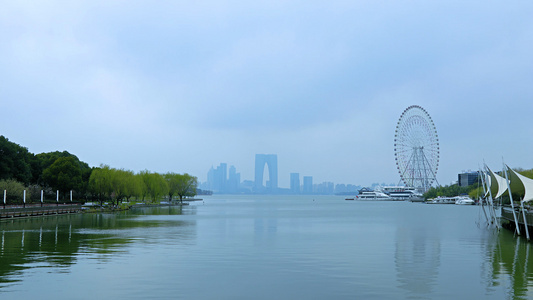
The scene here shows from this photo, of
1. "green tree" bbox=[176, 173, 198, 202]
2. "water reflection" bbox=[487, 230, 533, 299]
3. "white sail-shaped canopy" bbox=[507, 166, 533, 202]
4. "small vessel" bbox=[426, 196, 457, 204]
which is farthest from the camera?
"small vessel" bbox=[426, 196, 457, 204]

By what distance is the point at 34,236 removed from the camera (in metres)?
38.4

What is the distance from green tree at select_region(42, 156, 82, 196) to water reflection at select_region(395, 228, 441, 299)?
66722 millimetres

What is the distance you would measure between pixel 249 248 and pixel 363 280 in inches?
499

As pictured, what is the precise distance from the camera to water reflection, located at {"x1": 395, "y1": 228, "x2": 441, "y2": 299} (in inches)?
739

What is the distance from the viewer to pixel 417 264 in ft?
82.3

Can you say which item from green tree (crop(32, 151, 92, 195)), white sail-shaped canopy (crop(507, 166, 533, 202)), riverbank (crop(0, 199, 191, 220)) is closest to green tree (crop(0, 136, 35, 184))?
green tree (crop(32, 151, 92, 195))

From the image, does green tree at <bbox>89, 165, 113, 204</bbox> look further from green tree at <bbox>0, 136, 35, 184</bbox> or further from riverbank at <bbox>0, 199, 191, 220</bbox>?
green tree at <bbox>0, 136, 35, 184</bbox>

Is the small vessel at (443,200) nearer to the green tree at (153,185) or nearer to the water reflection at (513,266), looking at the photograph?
the green tree at (153,185)

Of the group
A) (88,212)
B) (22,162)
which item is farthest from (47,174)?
(88,212)

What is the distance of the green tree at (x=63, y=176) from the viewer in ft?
292

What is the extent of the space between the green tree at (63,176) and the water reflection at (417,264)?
219ft

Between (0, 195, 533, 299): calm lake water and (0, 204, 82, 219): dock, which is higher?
(0, 204, 82, 219): dock

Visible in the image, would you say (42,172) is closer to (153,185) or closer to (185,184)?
(153,185)

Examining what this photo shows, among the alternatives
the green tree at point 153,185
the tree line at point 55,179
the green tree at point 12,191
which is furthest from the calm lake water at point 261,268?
the green tree at point 153,185
